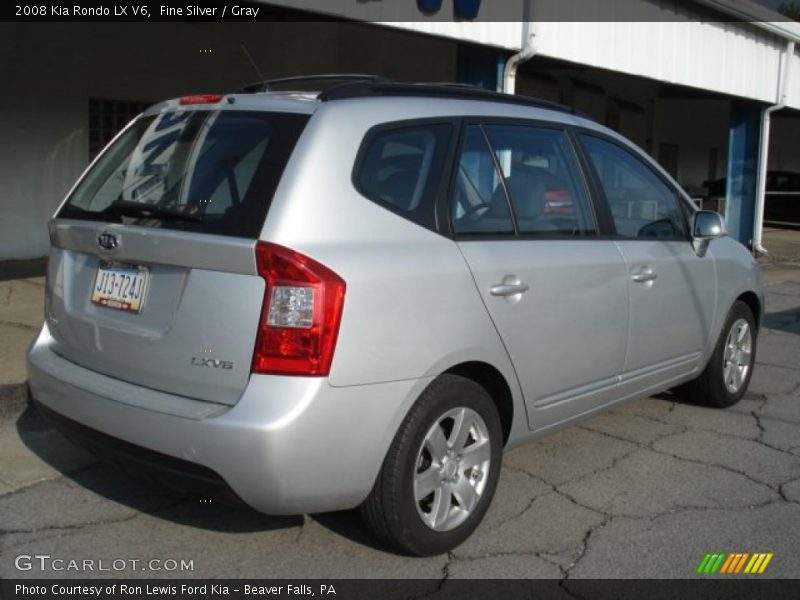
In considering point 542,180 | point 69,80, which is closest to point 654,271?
point 542,180

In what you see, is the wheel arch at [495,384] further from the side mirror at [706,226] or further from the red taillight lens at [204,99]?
the side mirror at [706,226]

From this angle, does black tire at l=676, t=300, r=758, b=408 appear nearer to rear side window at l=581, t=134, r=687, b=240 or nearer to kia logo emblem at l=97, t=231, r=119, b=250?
rear side window at l=581, t=134, r=687, b=240

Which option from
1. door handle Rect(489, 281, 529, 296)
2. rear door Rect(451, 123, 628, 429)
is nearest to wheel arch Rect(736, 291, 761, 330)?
rear door Rect(451, 123, 628, 429)

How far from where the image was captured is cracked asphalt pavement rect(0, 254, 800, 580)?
11.2 ft

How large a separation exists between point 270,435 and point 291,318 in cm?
40

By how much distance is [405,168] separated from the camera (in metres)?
3.45

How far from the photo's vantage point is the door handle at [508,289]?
356 centimetres

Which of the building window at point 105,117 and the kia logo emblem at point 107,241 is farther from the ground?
the building window at point 105,117

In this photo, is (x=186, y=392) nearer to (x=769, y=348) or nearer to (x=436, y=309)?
(x=436, y=309)

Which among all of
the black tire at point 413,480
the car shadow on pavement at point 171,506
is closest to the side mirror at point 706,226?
the black tire at point 413,480

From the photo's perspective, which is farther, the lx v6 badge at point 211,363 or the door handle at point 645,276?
the door handle at point 645,276

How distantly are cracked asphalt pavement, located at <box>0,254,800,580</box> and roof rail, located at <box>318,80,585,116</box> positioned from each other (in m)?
1.81

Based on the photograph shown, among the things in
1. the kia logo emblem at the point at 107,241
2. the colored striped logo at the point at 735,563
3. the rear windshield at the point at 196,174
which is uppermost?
the rear windshield at the point at 196,174

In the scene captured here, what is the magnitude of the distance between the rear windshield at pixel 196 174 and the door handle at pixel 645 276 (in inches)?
81.2
